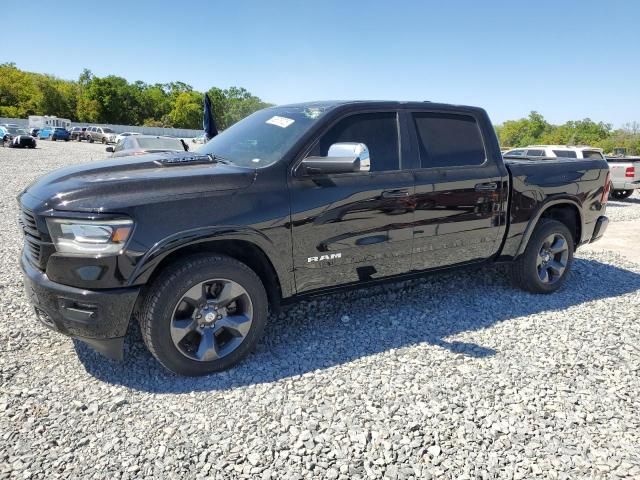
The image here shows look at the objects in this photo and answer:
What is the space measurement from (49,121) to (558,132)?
240ft

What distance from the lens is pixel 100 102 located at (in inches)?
3406

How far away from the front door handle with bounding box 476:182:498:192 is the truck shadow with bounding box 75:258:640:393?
91 cm

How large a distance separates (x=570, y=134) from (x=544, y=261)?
7206 centimetres

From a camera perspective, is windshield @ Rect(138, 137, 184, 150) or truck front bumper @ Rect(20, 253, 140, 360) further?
windshield @ Rect(138, 137, 184, 150)

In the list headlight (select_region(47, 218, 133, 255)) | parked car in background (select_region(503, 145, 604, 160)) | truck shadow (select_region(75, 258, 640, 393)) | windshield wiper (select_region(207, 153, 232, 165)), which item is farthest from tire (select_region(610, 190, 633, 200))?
headlight (select_region(47, 218, 133, 255))

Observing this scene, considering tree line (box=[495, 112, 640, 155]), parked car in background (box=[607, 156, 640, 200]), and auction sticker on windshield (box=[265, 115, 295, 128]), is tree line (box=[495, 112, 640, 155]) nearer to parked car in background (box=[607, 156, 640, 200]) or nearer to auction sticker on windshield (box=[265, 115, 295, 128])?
parked car in background (box=[607, 156, 640, 200])

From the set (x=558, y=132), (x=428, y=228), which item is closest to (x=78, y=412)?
(x=428, y=228)

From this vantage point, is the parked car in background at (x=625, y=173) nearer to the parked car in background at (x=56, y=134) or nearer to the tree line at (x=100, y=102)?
A: the parked car in background at (x=56, y=134)

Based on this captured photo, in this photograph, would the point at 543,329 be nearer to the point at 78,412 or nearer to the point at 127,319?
the point at 127,319

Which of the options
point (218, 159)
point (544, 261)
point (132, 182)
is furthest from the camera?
point (544, 261)

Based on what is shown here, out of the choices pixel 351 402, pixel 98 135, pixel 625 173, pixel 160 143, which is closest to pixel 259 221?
pixel 351 402

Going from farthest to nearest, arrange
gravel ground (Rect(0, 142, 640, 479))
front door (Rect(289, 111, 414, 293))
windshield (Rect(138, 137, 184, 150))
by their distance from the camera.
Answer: windshield (Rect(138, 137, 184, 150)), front door (Rect(289, 111, 414, 293)), gravel ground (Rect(0, 142, 640, 479))

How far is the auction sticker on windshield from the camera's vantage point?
3.67 m

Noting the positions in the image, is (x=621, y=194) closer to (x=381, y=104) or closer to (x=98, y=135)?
(x=381, y=104)
